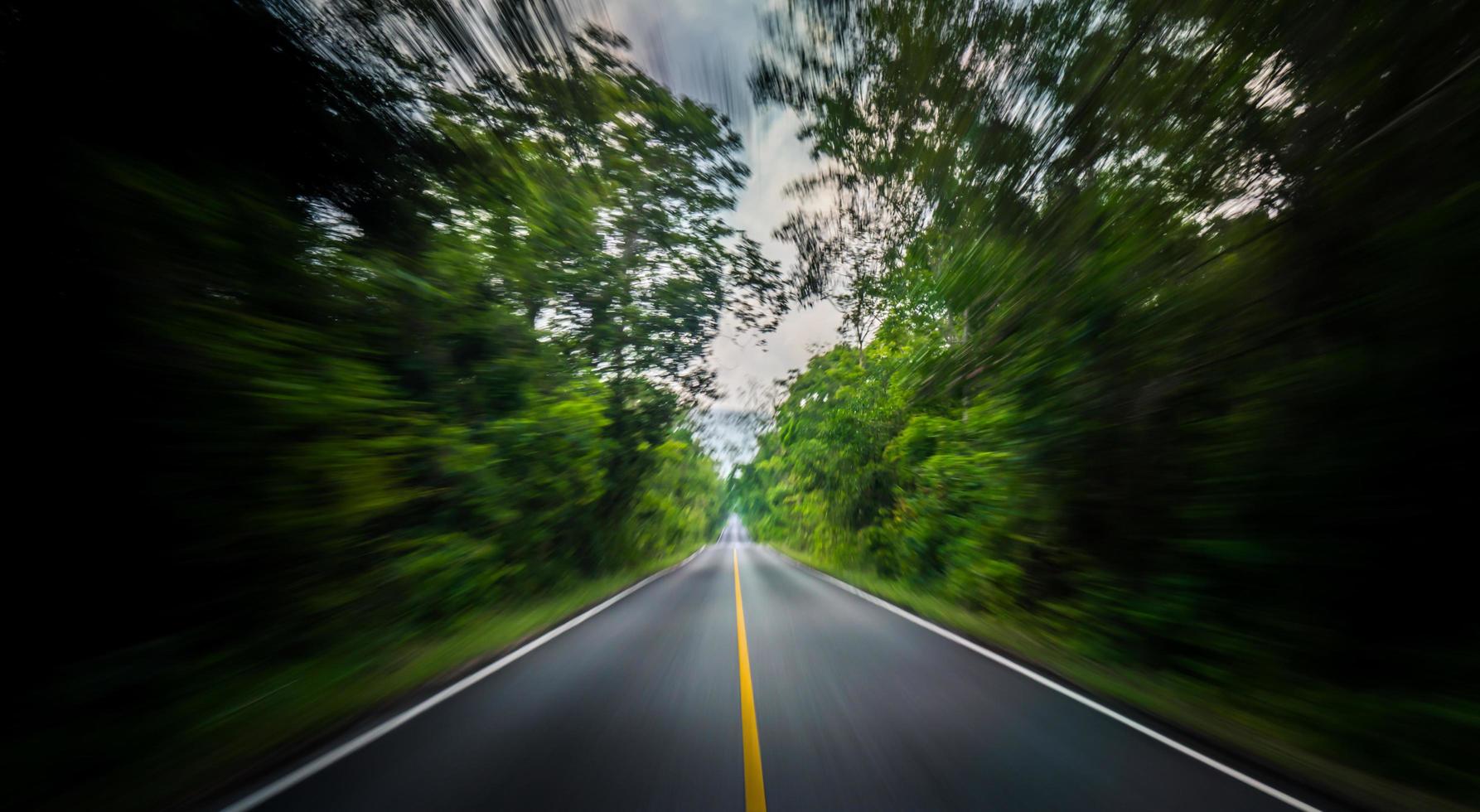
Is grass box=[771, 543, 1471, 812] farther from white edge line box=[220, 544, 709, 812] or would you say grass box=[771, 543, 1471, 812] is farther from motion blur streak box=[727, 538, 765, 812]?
white edge line box=[220, 544, 709, 812]

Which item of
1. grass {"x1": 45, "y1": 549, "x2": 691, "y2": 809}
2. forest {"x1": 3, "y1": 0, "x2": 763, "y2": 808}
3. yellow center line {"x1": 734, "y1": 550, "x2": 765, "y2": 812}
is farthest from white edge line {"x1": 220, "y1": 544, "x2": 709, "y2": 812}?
yellow center line {"x1": 734, "y1": 550, "x2": 765, "y2": 812}

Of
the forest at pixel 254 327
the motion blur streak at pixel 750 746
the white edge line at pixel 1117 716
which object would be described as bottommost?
the motion blur streak at pixel 750 746

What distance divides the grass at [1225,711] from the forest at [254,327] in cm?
632

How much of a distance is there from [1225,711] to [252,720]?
7445 mm

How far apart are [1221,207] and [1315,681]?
3.87 m

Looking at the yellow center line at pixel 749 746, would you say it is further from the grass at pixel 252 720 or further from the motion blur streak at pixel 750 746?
the grass at pixel 252 720

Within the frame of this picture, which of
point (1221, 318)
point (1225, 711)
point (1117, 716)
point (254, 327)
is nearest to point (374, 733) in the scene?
point (254, 327)

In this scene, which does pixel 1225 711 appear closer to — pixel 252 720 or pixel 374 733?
pixel 374 733

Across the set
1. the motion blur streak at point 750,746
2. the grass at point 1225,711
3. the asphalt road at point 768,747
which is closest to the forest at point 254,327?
the asphalt road at point 768,747

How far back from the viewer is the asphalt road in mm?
2732

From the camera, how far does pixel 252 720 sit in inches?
141

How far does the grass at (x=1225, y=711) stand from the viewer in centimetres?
292

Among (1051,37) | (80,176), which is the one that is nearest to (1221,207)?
(1051,37)

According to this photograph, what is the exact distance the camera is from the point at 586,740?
11.4 ft
